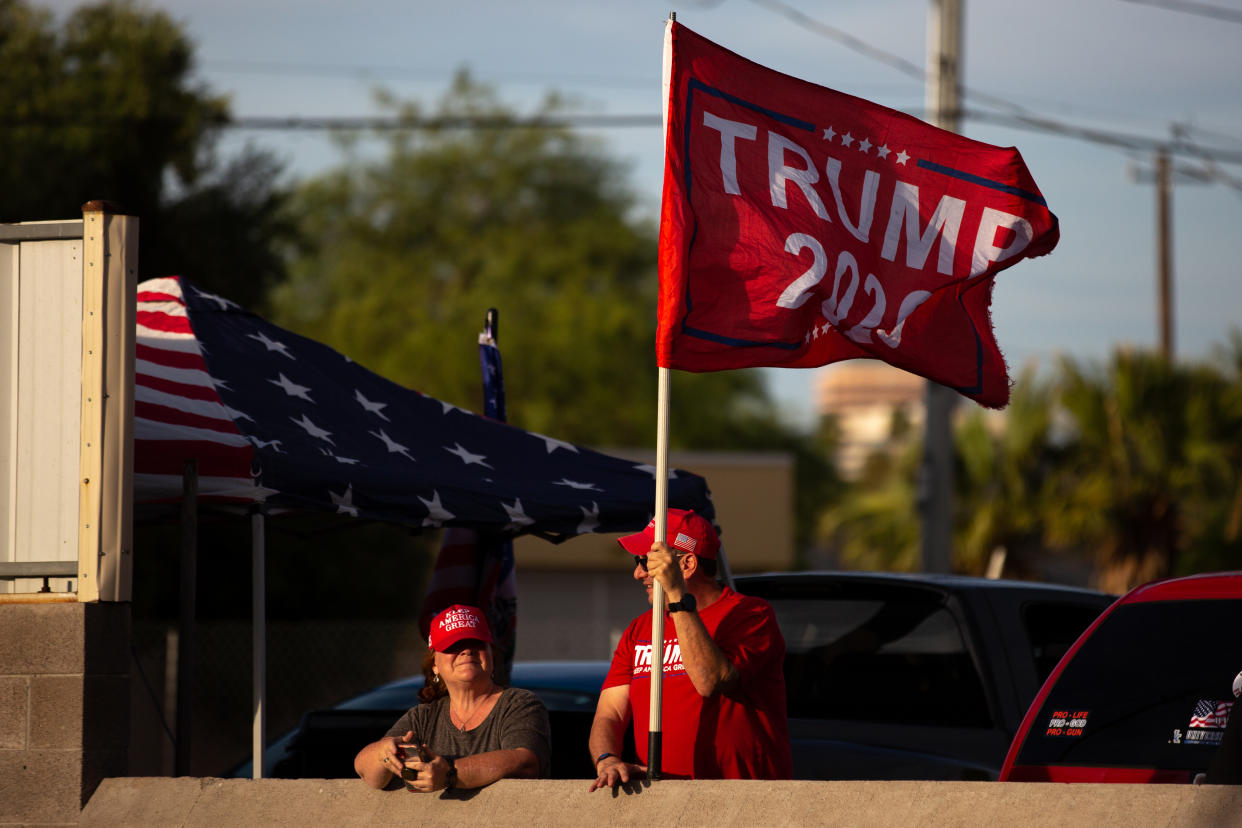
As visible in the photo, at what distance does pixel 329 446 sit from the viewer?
23.0 ft

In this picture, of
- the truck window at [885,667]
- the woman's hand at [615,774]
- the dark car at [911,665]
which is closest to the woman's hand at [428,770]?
the woman's hand at [615,774]

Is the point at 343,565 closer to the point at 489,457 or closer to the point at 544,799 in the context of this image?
the point at 489,457

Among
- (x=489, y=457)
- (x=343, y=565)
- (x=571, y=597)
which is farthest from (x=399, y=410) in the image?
(x=571, y=597)

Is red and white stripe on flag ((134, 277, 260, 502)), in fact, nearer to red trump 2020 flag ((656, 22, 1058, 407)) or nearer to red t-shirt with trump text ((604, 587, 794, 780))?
red t-shirt with trump text ((604, 587, 794, 780))

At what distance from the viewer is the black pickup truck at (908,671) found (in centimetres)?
690

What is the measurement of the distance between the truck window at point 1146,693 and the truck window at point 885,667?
1.56 m

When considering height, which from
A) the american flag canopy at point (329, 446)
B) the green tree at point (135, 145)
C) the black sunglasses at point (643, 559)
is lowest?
the black sunglasses at point (643, 559)

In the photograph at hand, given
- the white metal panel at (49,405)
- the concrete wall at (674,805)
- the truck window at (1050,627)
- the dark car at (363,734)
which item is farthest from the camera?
the dark car at (363,734)

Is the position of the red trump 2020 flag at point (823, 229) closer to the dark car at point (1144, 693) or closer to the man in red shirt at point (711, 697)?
the man in red shirt at point (711, 697)

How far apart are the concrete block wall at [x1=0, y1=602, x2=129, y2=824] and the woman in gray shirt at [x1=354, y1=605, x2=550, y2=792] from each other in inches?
38.3

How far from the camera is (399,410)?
26.0 ft

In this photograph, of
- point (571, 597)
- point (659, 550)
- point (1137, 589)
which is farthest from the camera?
point (571, 597)

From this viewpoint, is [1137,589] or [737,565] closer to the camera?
[1137,589]

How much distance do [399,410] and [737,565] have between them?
20.8m
